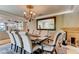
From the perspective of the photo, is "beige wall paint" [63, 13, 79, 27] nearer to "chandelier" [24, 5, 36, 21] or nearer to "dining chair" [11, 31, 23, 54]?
"chandelier" [24, 5, 36, 21]

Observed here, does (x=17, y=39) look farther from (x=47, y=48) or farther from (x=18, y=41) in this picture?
(x=47, y=48)

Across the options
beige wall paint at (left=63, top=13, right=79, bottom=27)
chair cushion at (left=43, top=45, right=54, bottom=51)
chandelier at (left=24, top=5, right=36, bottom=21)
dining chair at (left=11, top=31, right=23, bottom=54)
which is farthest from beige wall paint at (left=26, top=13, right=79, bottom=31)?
dining chair at (left=11, top=31, right=23, bottom=54)

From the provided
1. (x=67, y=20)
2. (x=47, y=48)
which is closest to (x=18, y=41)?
(x=47, y=48)

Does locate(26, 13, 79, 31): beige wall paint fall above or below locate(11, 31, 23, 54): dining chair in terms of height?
above

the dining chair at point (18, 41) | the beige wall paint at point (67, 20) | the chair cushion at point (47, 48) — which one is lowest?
the chair cushion at point (47, 48)

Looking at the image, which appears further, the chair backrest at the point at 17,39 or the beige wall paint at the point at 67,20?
the beige wall paint at the point at 67,20

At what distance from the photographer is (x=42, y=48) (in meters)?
2.77

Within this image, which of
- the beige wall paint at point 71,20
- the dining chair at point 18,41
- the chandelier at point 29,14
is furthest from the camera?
the beige wall paint at point 71,20

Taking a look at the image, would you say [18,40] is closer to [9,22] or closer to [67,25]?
[9,22]

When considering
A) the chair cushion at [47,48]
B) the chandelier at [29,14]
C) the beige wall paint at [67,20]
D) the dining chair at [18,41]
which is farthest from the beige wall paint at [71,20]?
the dining chair at [18,41]

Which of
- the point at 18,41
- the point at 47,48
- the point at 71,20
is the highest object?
the point at 71,20

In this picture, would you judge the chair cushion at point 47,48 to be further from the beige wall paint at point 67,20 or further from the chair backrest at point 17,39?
the beige wall paint at point 67,20
